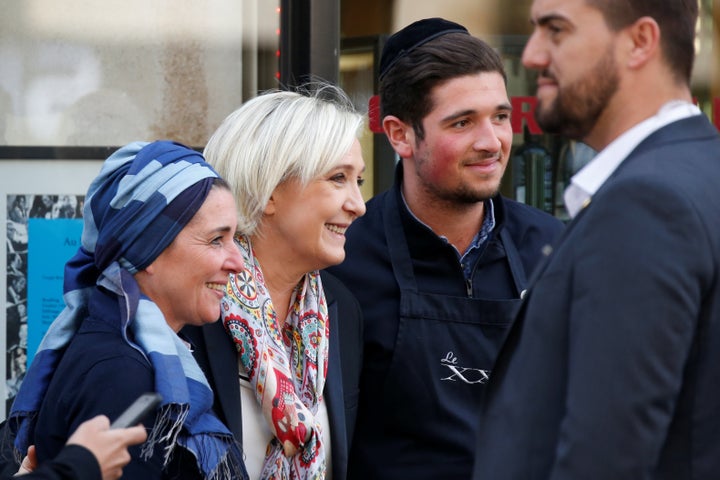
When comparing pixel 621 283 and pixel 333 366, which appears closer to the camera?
pixel 621 283

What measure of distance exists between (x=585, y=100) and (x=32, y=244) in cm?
281

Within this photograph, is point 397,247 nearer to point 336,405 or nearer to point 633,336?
point 336,405

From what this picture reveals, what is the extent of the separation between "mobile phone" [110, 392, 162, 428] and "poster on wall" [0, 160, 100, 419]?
215cm

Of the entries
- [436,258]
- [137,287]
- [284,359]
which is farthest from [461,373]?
[137,287]

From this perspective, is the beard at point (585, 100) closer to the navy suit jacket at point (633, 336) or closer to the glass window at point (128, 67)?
the navy suit jacket at point (633, 336)

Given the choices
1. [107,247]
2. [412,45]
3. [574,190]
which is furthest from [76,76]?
[574,190]

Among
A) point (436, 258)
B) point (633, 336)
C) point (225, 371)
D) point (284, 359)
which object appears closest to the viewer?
point (633, 336)

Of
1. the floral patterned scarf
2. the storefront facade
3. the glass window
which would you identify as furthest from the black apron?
the glass window

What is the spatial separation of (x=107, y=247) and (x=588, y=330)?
1.17m

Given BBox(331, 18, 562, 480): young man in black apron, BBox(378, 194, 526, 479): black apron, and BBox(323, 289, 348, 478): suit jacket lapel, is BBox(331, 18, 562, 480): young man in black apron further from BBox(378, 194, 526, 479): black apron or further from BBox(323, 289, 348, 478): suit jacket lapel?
BBox(323, 289, 348, 478): suit jacket lapel

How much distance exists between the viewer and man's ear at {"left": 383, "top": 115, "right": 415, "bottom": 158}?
3281 millimetres

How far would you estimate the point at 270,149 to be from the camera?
2941mm

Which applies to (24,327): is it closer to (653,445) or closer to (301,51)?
(301,51)

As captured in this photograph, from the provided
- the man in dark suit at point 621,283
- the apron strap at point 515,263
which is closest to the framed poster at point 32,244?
the apron strap at point 515,263
